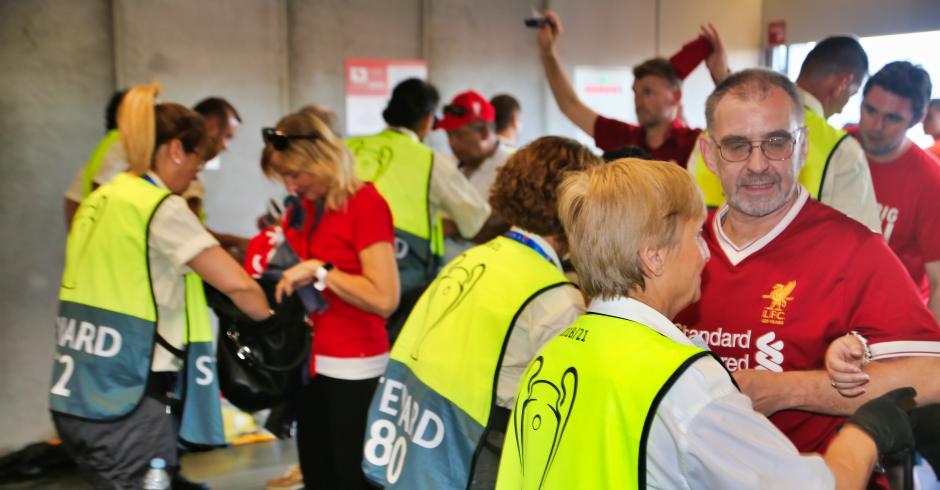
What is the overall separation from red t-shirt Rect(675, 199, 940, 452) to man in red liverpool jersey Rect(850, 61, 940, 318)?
149 centimetres

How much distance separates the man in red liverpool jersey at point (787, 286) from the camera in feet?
5.74

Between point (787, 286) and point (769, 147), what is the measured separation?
309 mm

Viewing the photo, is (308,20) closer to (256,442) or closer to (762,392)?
(256,442)

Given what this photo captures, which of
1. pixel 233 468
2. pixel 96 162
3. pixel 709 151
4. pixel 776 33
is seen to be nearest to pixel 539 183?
pixel 709 151

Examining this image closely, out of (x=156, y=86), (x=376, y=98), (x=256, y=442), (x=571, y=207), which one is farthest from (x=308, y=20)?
(x=571, y=207)

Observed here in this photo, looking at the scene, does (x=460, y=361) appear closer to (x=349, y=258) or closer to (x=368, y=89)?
(x=349, y=258)

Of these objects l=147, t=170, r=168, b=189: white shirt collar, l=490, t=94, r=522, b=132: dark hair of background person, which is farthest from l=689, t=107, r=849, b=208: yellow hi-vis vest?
l=490, t=94, r=522, b=132: dark hair of background person

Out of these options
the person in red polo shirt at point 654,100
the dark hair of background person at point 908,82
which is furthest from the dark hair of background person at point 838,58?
the person in red polo shirt at point 654,100

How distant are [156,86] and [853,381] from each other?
2.30 meters

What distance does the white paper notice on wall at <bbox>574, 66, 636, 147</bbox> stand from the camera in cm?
695

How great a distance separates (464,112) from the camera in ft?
15.9

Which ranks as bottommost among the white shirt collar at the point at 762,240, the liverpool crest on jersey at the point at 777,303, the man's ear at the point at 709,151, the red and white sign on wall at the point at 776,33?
the liverpool crest on jersey at the point at 777,303

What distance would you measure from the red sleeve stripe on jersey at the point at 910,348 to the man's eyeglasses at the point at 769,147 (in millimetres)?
450

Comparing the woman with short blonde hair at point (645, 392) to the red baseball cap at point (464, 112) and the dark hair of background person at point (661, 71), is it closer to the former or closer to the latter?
the dark hair of background person at point (661, 71)
